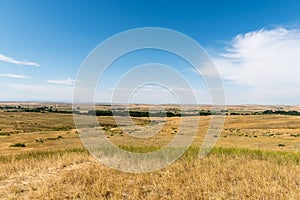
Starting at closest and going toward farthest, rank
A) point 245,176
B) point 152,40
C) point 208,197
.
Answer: point 208,197
point 245,176
point 152,40

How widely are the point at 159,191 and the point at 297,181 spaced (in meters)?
4.09

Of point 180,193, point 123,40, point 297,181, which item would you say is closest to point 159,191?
point 180,193

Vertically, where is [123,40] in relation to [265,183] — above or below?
above

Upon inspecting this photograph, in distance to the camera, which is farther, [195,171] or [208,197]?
[195,171]

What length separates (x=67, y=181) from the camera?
27.4ft

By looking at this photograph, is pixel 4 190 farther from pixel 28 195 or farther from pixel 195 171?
pixel 195 171

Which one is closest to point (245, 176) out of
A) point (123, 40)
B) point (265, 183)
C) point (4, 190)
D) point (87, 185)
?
point (265, 183)

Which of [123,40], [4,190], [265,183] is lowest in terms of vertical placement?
[4,190]

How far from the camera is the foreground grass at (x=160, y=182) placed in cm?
696

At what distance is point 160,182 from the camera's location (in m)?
8.12

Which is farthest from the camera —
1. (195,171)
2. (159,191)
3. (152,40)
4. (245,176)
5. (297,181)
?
(152,40)

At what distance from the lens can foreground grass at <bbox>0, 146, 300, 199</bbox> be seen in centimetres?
696

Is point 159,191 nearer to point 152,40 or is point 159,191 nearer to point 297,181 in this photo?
point 297,181

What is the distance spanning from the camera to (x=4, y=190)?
7688 mm
